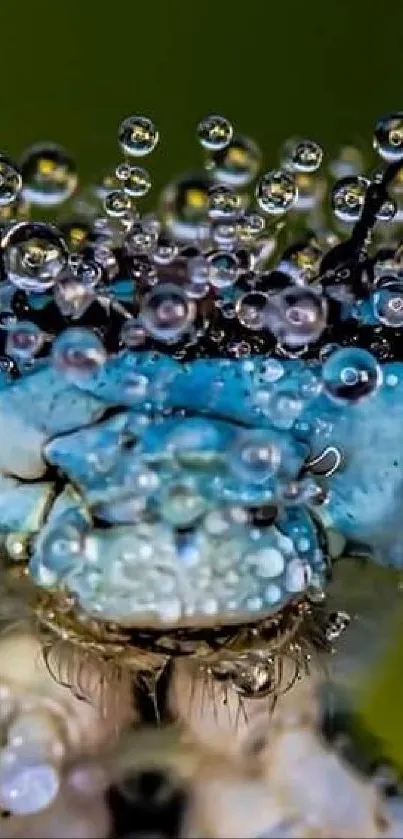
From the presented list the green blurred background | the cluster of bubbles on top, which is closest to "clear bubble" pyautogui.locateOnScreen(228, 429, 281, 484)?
the cluster of bubbles on top

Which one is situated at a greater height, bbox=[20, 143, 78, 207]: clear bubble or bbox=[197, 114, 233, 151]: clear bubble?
bbox=[197, 114, 233, 151]: clear bubble

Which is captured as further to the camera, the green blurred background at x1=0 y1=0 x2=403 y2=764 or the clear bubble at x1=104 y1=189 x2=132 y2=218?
the green blurred background at x1=0 y1=0 x2=403 y2=764

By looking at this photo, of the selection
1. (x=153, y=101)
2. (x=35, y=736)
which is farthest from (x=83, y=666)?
(x=153, y=101)

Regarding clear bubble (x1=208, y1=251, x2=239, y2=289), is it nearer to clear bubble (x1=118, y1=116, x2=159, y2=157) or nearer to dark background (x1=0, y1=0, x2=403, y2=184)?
clear bubble (x1=118, y1=116, x2=159, y2=157)

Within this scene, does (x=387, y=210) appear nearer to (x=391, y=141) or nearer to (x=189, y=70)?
(x=391, y=141)

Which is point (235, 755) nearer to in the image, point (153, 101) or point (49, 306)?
point (49, 306)

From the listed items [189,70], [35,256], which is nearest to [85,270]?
[35,256]
